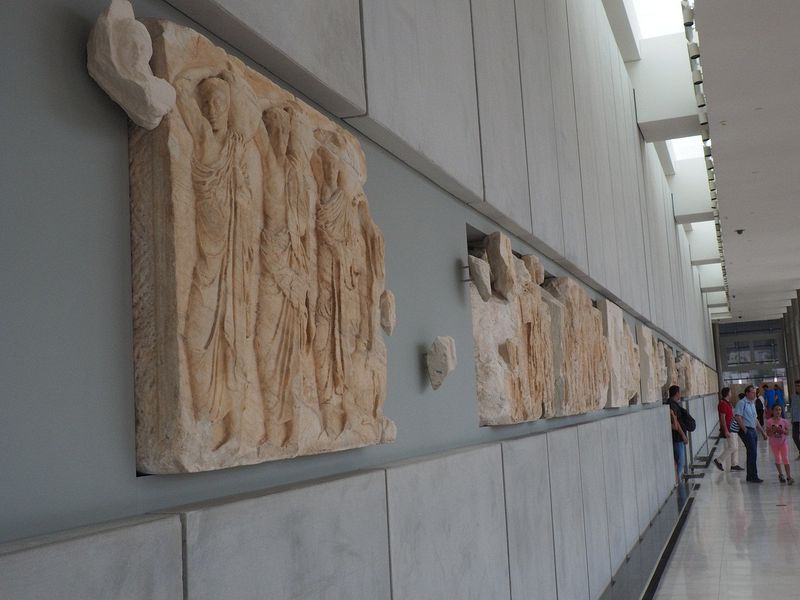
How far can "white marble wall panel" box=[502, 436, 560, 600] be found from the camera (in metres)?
5.73

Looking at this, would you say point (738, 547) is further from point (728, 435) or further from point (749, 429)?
point (728, 435)

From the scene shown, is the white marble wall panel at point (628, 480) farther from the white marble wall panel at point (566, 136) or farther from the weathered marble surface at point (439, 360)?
the weathered marble surface at point (439, 360)

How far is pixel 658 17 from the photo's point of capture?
17688 millimetres

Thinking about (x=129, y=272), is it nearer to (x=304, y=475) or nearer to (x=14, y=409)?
(x=14, y=409)

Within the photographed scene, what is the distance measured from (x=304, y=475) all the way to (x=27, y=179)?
5.47 feet

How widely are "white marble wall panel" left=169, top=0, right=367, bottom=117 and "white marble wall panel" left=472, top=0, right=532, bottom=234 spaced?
2.15 m

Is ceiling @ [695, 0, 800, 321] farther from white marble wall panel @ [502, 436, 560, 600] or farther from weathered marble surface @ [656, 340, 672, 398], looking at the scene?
white marble wall panel @ [502, 436, 560, 600]

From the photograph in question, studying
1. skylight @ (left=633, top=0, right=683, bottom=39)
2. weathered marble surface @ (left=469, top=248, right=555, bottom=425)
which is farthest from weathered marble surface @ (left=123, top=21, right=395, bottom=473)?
skylight @ (left=633, top=0, right=683, bottom=39)

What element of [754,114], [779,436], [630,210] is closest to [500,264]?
[630,210]

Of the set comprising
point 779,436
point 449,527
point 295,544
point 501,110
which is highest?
point 501,110

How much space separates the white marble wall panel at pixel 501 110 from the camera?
19.5 feet

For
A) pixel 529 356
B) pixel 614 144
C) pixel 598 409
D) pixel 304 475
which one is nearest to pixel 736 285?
pixel 614 144

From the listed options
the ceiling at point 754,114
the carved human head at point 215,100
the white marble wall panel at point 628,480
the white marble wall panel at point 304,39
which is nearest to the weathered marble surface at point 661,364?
the ceiling at point 754,114

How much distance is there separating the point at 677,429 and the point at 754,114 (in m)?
6.82
